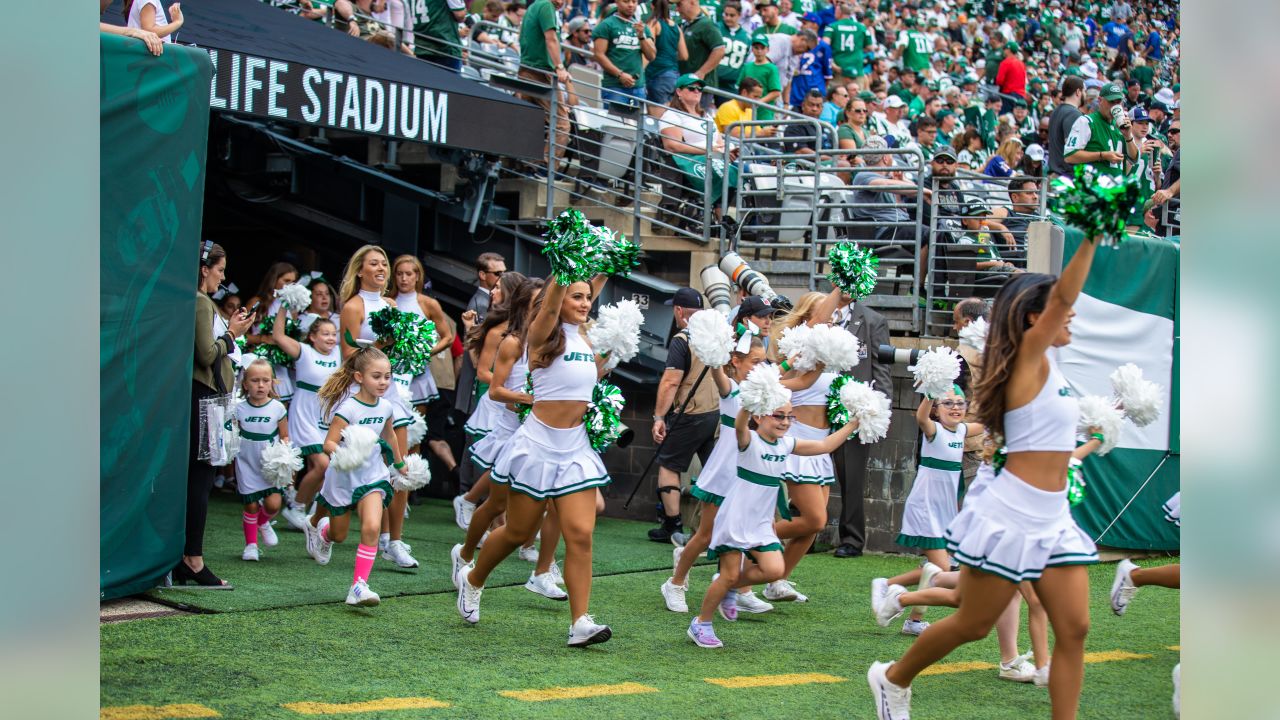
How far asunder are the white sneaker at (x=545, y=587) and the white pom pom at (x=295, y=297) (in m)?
3.36

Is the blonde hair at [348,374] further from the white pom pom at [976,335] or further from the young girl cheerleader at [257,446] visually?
the white pom pom at [976,335]

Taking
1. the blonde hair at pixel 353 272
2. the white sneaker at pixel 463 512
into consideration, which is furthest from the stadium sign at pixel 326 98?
the white sneaker at pixel 463 512

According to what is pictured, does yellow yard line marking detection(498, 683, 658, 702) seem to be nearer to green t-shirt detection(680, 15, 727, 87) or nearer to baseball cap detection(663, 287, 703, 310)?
baseball cap detection(663, 287, 703, 310)

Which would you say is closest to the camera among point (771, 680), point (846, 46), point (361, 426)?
point (771, 680)

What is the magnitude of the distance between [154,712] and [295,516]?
506 centimetres

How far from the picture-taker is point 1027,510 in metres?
4.75

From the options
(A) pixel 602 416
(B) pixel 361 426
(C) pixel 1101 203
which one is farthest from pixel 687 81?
(C) pixel 1101 203

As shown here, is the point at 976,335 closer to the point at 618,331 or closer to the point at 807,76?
the point at 618,331

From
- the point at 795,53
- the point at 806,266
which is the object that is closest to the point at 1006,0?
the point at 795,53

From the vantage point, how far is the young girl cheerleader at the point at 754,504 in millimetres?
6906

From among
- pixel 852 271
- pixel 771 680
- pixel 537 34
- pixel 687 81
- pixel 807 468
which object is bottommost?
pixel 771 680

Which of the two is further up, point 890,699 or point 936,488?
point 936,488
